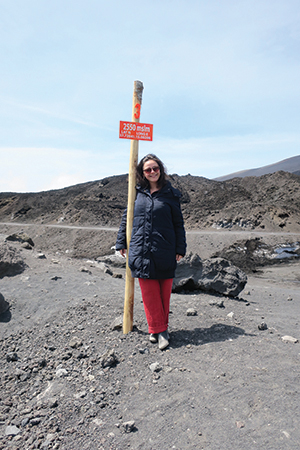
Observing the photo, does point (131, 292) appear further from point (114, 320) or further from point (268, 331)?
point (268, 331)

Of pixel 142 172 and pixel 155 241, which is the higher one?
pixel 142 172

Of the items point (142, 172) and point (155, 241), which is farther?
point (142, 172)

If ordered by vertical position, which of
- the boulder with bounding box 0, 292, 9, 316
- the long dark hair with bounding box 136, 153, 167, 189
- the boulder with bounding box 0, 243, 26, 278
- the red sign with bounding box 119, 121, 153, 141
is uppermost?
the red sign with bounding box 119, 121, 153, 141

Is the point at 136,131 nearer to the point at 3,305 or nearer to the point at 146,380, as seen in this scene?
the point at 146,380

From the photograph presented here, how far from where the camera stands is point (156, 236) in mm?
3154

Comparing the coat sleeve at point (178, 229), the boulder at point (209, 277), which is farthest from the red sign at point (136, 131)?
the boulder at point (209, 277)

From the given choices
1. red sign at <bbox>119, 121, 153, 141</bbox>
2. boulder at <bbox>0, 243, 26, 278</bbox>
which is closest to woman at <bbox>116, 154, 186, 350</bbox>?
red sign at <bbox>119, 121, 153, 141</bbox>

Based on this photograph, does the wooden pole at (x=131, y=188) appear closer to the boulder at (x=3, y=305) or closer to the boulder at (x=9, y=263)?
the boulder at (x=3, y=305)

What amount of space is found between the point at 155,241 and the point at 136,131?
1.43 meters

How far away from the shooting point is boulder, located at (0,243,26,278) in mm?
6289

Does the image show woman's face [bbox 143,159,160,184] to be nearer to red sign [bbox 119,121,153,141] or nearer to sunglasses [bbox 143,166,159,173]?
sunglasses [bbox 143,166,159,173]

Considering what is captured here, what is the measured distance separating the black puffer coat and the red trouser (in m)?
0.14

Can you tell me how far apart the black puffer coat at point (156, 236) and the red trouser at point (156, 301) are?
0.14m

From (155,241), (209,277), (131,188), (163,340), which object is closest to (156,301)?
(163,340)
